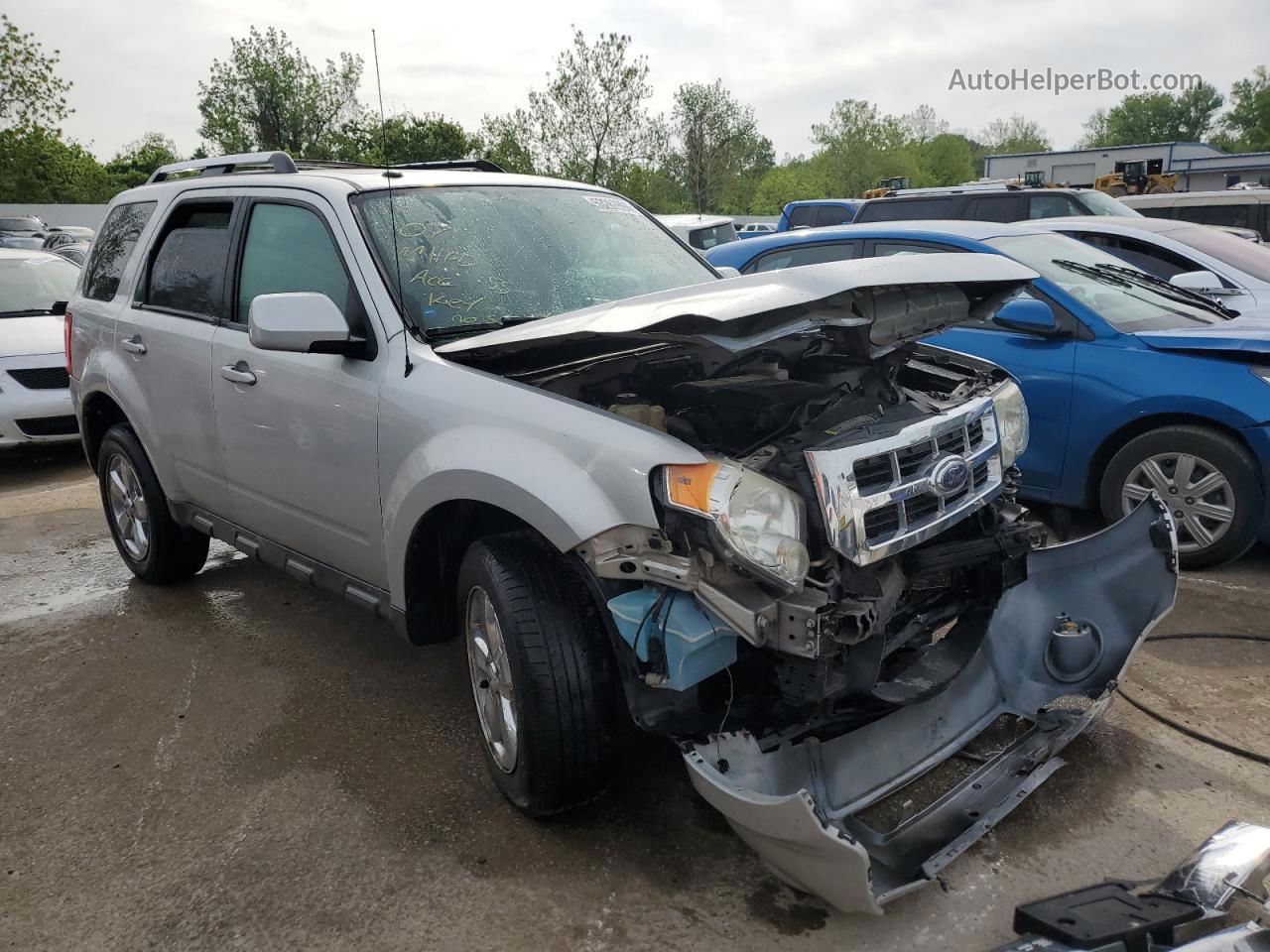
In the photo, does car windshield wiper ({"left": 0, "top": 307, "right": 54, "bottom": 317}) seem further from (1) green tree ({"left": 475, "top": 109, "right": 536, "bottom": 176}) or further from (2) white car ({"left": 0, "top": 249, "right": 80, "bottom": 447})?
(1) green tree ({"left": 475, "top": 109, "right": 536, "bottom": 176})

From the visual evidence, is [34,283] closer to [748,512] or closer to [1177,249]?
[748,512]

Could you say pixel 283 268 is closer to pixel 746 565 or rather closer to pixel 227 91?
pixel 746 565

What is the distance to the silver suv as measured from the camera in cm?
231

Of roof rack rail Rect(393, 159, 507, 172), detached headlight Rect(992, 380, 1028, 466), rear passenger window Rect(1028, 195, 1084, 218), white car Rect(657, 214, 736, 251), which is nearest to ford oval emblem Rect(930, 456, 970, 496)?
detached headlight Rect(992, 380, 1028, 466)

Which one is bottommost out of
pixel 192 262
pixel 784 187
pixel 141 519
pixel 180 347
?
pixel 141 519

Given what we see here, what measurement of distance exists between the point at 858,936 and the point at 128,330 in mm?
4008

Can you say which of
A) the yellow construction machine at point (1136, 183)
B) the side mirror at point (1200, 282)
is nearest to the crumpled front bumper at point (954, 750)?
the side mirror at point (1200, 282)

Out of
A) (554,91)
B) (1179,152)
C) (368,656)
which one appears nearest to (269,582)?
(368,656)

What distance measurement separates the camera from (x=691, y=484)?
7.54 feet

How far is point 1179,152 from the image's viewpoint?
35812 millimetres

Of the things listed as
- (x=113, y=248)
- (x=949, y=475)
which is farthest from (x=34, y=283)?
(x=949, y=475)

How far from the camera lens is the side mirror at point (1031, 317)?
16.0 ft

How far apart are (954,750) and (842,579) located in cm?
81

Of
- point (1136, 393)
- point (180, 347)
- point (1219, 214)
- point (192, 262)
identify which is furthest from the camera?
point (1219, 214)
